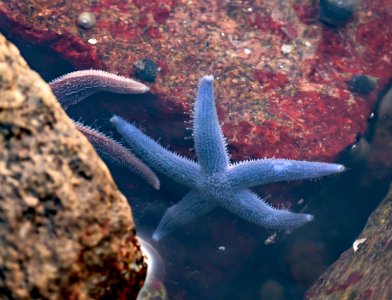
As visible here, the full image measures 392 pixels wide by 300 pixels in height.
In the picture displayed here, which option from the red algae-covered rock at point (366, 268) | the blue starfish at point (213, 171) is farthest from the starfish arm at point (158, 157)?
the red algae-covered rock at point (366, 268)

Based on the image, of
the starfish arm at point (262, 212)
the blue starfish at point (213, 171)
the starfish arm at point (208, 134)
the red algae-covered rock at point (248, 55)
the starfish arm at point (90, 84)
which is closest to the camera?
the starfish arm at point (208, 134)

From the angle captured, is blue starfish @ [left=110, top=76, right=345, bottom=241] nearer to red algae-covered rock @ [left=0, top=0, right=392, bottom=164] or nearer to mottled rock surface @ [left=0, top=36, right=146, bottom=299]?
red algae-covered rock @ [left=0, top=0, right=392, bottom=164]

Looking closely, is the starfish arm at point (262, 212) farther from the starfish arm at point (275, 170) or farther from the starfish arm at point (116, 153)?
the starfish arm at point (116, 153)

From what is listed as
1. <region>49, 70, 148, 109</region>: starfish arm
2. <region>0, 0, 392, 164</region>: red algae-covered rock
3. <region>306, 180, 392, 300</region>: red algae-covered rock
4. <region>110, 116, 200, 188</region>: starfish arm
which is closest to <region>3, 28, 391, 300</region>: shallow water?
<region>306, 180, 392, 300</region>: red algae-covered rock

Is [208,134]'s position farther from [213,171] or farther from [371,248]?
[371,248]

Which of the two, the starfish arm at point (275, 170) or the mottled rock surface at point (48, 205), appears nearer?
the mottled rock surface at point (48, 205)

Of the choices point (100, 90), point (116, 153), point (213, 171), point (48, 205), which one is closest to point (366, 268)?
point (213, 171)

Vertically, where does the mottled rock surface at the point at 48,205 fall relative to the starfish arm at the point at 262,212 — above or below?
above
